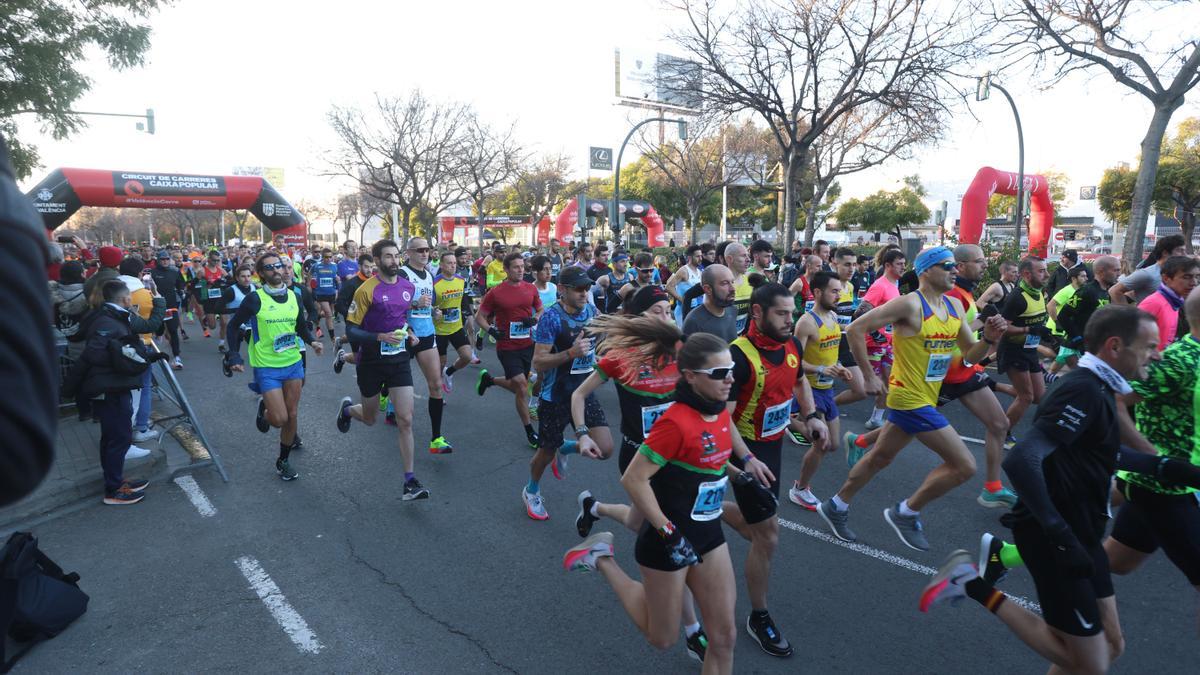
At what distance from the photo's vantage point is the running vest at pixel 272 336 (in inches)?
250

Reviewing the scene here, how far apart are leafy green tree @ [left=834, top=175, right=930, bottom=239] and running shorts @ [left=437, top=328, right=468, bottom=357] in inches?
1815

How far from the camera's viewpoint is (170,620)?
4.06 m

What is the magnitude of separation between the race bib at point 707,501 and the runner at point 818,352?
2.26 m

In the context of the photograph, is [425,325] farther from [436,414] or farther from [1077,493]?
[1077,493]

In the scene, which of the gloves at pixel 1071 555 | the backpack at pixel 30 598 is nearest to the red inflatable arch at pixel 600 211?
the backpack at pixel 30 598

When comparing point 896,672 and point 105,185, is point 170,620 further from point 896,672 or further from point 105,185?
point 105,185

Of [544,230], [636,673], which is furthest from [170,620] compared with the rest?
[544,230]

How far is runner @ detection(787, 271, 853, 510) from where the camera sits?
5.45m

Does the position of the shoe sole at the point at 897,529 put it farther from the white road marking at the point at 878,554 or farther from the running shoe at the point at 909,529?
the white road marking at the point at 878,554

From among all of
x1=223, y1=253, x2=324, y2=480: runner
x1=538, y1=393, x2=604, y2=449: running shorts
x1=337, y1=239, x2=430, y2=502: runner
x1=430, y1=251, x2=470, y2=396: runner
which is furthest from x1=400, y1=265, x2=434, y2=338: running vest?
x1=538, y1=393, x2=604, y2=449: running shorts

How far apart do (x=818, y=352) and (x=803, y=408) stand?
62.4 inches

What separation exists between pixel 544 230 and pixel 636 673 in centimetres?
5282

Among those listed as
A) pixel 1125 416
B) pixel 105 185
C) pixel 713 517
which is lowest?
pixel 713 517

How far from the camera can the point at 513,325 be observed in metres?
7.60
